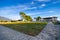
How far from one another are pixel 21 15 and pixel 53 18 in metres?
25.4

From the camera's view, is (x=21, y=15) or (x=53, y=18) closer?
(x=21, y=15)

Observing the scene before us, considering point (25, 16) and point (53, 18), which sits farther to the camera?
point (53, 18)

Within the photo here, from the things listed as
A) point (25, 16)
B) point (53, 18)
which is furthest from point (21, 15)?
point (53, 18)

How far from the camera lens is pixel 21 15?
9256cm

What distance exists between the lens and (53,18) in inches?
4018

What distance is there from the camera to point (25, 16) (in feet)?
308

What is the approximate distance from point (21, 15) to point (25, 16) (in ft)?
10.1

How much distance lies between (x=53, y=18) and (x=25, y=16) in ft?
73.2

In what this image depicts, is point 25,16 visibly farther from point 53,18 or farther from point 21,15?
point 53,18
